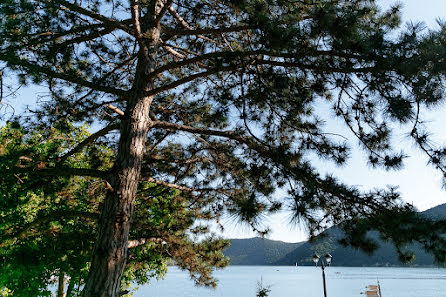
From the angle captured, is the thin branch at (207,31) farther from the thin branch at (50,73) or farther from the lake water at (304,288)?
the lake water at (304,288)

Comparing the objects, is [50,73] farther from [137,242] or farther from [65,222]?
[65,222]

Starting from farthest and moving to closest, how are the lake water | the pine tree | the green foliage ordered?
the lake water, the green foliage, the pine tree

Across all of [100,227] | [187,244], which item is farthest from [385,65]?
[187,244]

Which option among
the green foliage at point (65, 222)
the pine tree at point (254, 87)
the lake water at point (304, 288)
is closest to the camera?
the pine tree at point (254, 87)

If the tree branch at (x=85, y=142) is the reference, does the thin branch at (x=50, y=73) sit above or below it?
above

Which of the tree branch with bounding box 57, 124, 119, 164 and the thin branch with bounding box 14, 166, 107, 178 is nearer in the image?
the thin branch with bounding box 14, 166, 107, 178

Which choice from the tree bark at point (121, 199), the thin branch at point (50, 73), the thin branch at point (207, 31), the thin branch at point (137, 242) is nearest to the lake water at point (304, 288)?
the thin branch at point (137, 242)

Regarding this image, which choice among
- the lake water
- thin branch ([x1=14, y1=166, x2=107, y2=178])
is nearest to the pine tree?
thin branch ([x1=14, y1=166, x2=107, y2=178])

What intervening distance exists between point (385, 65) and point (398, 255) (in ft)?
6.63

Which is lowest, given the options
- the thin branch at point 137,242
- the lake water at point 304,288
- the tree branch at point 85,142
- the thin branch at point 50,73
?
the lake water at point 304,288

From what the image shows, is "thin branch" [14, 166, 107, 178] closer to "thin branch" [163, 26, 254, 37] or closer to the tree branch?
the tree branch

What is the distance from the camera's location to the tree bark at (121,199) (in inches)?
126

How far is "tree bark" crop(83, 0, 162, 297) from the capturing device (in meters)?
3.19

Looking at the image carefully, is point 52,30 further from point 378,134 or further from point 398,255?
point 398,255
